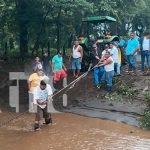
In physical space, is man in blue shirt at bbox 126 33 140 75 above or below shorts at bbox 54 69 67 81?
above

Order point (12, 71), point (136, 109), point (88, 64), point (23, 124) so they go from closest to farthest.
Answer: point (23, 124), point (136, 109), point (88, 64), point (12, 71)

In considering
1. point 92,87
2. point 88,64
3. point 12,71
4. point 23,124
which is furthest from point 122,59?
point 23,124

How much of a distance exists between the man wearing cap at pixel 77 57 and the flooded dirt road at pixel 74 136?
439 centimetres

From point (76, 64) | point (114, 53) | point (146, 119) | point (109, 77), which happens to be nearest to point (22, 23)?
point (76, 64)

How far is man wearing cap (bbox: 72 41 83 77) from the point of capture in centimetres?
1745

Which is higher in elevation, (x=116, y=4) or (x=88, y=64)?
(x=116, y=4)

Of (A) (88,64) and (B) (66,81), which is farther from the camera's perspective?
(A) (88,64)

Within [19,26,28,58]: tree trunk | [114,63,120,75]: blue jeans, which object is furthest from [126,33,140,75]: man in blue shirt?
[19,26,28,58]: tree trunk

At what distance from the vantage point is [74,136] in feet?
37.9

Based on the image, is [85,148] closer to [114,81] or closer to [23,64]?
[114,81]

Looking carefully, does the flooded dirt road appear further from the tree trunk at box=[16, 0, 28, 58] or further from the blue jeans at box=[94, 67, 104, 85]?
the tree trunk at box=[16, 0, 28, 58]

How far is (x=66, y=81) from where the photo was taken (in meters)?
17.3

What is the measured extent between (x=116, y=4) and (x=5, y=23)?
653 cm

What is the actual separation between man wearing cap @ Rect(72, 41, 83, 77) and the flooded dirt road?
4.39 metres
